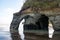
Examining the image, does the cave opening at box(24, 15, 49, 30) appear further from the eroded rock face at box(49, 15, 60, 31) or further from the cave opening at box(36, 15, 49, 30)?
the eroded rock face at box(49, 15, 60, 31)

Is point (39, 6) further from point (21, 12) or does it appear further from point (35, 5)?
point (21, 12)

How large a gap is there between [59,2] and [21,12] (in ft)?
31.4

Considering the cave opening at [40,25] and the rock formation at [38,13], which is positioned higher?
the rock formation at [38,13]

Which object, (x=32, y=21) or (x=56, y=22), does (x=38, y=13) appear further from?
(x=56, y=22)

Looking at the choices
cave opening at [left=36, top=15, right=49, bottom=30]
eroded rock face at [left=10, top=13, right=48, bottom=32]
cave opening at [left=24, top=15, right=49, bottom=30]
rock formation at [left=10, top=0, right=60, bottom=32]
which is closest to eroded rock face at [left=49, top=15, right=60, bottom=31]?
rock formation at [left=10, top=0, right=60, bottom=32]

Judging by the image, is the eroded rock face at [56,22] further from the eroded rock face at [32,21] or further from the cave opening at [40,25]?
the cave opening at [40,25]

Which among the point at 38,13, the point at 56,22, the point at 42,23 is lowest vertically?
the point at 56,22

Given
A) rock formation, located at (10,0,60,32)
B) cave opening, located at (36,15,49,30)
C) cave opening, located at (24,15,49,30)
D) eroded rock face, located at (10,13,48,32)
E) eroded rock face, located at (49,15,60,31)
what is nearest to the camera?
eroded rock face, located at (49,15,60,31)

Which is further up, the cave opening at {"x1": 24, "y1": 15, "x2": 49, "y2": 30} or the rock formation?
the rock formation

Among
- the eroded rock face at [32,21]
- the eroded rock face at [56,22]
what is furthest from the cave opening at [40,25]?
the eroded rock face at [56,22]

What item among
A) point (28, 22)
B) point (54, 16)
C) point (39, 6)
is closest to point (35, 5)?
point (39, 6)

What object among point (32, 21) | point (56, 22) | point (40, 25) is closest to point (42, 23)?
point (40, 25)

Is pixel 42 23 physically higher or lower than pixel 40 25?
higher

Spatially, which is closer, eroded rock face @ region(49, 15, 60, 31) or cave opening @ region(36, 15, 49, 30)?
eroded rock face @ region(49, 15, 60, 31)
